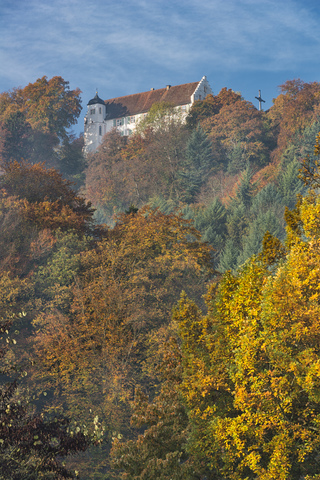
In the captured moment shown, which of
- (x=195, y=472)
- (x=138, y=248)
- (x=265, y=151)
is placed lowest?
(x=195, y=472)

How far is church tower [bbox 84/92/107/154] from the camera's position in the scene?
86.7 meters

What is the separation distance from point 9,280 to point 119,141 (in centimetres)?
4726

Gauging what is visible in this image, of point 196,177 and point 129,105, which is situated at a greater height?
point 129,105

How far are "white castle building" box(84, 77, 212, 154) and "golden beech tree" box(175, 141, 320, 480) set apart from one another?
229 ft

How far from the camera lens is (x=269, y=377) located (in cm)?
1217

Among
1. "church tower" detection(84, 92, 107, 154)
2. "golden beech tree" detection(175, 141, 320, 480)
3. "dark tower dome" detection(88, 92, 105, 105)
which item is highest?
"dark tower dome" detection(88, 92, 105, 105)

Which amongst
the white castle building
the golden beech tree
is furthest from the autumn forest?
the white castle building

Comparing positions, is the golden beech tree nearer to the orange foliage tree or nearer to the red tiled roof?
the orange foliage tree

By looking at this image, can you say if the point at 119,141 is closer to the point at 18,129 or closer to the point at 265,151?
the point at 18,129

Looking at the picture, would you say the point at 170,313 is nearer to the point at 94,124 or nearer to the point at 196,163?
the point at 196,163

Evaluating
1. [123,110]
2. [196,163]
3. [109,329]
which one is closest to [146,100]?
[123,110]

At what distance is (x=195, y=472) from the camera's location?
46.6 feet

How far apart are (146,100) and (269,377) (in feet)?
252

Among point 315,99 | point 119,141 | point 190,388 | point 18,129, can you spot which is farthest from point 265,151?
point 190,388
